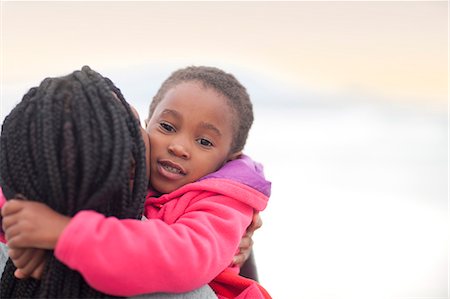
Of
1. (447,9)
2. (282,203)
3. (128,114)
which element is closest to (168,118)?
(128,114)

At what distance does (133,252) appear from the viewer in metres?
0.63

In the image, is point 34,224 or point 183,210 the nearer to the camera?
point 34,224

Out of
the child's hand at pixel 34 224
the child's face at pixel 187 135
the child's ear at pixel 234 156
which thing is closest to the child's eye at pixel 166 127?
the child's face at pixel 187 135

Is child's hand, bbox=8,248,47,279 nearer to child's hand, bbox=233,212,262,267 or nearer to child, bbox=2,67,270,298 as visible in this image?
child, bbox=2,67,270,298

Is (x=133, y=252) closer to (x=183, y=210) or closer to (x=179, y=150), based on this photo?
(x=183, y=210)

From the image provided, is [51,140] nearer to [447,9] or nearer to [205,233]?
[205,233]

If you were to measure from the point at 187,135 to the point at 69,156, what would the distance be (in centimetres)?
37

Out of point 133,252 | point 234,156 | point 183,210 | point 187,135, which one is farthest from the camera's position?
point 234,156

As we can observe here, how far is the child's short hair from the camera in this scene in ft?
3.44

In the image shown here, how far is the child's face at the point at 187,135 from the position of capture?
93 cm

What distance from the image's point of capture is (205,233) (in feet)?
2.40

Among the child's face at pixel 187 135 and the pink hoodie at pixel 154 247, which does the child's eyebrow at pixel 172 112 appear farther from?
the pink hoodie at pixel 154 247

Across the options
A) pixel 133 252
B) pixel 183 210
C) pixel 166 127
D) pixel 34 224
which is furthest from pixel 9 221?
pixel 166 127

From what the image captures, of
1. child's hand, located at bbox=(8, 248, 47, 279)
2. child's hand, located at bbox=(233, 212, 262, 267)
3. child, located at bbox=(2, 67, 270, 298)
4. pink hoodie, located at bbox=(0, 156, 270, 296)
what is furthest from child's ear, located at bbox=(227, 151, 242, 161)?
child's hand, located at bbox=(8, 248, 47, 279)
